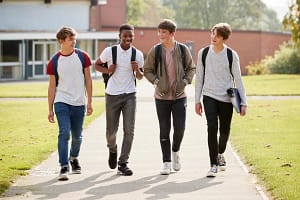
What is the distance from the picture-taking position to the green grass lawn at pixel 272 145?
914cm

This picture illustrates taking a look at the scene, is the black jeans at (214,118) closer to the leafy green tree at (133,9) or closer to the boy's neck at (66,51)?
the boy's neck at (66,51)

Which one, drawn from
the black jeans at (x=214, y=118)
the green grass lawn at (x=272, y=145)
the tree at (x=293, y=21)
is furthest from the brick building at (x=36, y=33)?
the black jeans at (x=214, y=118)

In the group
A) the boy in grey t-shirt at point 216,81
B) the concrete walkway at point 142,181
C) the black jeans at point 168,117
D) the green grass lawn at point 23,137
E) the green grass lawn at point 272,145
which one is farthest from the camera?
the green grass lawn at point 23,137

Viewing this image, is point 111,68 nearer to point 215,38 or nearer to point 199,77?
point 199,77

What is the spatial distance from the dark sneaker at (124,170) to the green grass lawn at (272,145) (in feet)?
4.97

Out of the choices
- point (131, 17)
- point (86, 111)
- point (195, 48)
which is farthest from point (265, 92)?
point (131, 17)

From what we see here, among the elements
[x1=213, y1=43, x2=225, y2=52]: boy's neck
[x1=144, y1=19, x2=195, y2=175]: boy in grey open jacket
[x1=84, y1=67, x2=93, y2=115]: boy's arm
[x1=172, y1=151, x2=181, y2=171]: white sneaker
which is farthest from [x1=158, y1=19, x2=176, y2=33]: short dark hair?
[x1=172, y1=151, x2=181, y2=171]: white sneaker

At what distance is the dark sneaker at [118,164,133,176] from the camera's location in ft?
32.5

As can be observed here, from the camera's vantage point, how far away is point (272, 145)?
42.9ft

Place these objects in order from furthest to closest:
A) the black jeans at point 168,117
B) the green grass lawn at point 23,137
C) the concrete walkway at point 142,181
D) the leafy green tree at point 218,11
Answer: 1. the leafy green tree at point 218,11
2. the green grass lawn at point 23,137
3. the black jeans at point 168,117
4. the concrete walkway at point 142,181

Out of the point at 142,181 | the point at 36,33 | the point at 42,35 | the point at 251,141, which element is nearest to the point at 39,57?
the point at 42,35

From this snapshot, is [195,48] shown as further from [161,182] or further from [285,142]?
[161,182]

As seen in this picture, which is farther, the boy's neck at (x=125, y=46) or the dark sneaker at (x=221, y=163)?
the dark sneaker at (x=221, y=163)

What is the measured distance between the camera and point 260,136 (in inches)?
575
